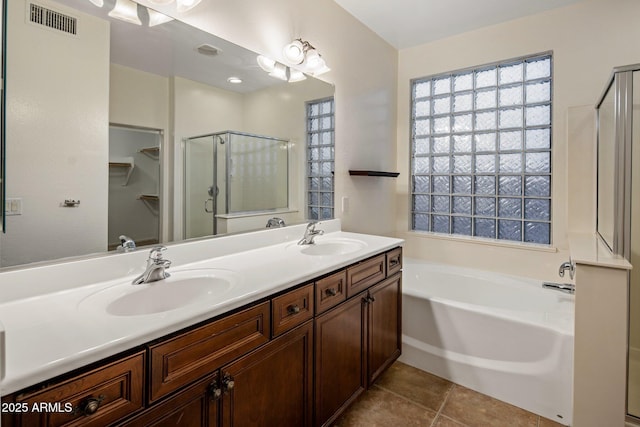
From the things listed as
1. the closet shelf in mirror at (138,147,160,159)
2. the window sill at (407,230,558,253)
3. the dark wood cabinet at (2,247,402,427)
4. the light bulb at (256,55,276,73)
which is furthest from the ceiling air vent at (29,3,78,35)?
the window sill at (407,230,558,253)

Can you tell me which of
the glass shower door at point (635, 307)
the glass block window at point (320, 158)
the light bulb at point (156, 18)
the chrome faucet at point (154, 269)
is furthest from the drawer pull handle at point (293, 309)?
the glass shower door at point (635, 307)

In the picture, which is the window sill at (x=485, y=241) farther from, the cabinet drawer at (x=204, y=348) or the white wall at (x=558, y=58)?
the cabinet drawer at (x=204, y=348)

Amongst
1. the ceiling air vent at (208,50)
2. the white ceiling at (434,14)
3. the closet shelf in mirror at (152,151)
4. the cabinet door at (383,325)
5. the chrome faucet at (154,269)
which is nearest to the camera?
the chrome faucet at (154,269)

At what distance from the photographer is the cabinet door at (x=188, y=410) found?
80 cm

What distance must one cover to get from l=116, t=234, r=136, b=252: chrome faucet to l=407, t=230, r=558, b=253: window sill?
2.45 metres

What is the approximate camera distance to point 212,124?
155 centimetres

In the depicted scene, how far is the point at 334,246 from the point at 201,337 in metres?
1.22

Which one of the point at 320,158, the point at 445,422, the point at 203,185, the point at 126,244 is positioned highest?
the point at 320,158

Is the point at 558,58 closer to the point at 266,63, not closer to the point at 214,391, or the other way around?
the point at 266,63

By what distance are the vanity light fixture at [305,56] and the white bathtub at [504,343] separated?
1.60 meters

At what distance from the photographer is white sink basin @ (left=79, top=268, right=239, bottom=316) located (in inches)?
40.0

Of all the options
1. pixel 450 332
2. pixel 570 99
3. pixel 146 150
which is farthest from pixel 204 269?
pixel 570 99

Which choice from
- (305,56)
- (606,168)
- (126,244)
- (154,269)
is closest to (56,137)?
(126,244)

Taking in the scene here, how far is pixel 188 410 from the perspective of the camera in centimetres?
89
